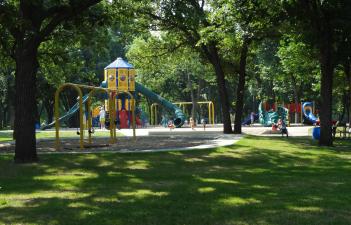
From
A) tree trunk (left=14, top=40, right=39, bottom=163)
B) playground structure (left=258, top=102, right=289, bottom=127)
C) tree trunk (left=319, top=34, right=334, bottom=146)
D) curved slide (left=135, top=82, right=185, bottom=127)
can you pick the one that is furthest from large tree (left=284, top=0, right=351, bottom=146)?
curved slide (left=135, top=82, right=185, bottom=127)

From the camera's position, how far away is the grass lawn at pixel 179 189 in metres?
7.13

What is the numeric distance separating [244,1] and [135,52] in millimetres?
11244

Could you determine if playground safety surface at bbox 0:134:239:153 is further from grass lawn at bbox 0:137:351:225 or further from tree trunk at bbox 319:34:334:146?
tree trunk at bbox 319:34:334:146

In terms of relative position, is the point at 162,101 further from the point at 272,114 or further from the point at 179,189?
the point at 179,189

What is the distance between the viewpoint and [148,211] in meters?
7.50

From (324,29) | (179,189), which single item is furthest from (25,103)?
(324,29)

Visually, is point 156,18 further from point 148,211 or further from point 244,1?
point 148,211

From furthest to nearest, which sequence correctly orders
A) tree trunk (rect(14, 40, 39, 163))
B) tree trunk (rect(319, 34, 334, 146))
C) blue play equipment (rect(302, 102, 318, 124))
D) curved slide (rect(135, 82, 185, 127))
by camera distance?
blue play equipment (rect(302, 102, 318, 124)) < curved slide (rect(135, 82, 185, 127)) < tree trunk (rect(319, 34, 334, 146)) < tree trunk (rect(14, 40, 39, 163))

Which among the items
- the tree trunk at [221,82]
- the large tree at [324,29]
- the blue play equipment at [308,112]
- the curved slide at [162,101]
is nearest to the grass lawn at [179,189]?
the large tree at [324,29]

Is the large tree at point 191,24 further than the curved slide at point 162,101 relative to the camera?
No

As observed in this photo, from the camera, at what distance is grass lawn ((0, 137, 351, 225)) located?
7133mm

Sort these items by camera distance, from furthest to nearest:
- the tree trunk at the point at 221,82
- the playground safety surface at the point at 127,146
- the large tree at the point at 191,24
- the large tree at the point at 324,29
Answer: the tree trunk at the point at 221,82
the large tree at the point at 191,24
the large tree at the point at 324,29
the playground safety surface at the point at 127,146

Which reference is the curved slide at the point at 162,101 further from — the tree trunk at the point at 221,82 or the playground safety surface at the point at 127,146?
the playground safety surface at the point at 127,146

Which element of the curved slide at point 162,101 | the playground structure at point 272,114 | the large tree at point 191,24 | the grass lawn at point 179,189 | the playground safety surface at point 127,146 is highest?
the large tree at point 191,24
